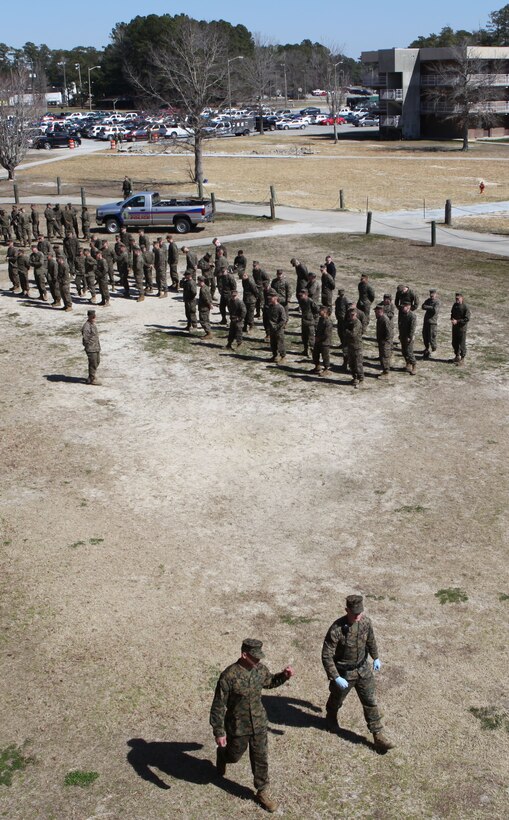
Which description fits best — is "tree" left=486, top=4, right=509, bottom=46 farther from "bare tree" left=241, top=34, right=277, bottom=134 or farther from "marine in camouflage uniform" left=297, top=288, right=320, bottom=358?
"marine in camouflage uniform" left=297, top=288, right=320, bottom=358

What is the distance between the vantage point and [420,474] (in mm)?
13875

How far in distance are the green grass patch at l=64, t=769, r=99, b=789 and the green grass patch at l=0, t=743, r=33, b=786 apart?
1.44 ft

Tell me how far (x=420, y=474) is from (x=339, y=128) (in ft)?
286

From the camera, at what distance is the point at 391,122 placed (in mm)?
79938

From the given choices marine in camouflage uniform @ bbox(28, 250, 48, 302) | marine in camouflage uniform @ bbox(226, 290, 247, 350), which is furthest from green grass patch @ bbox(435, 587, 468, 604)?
marine in camouflage uniform @ bbox(28, 250, 48, 302)

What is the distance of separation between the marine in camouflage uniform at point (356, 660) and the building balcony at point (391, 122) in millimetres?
76840

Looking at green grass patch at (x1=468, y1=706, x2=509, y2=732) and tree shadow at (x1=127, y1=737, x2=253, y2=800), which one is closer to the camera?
tree shadow at (x1=127, y1=737, x2=253, y2=800)

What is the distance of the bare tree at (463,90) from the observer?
69125mm

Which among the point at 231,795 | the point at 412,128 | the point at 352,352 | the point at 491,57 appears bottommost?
the point at 231,795

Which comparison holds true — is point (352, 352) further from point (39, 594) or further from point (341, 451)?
point (39, 594)

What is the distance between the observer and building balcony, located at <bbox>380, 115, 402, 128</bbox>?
79525 mm

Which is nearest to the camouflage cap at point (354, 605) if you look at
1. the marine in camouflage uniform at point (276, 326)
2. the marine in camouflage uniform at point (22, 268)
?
the marine in camouflage uniform at point (276, 326)

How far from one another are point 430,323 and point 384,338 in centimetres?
151

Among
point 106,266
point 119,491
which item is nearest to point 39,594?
point 119,491
